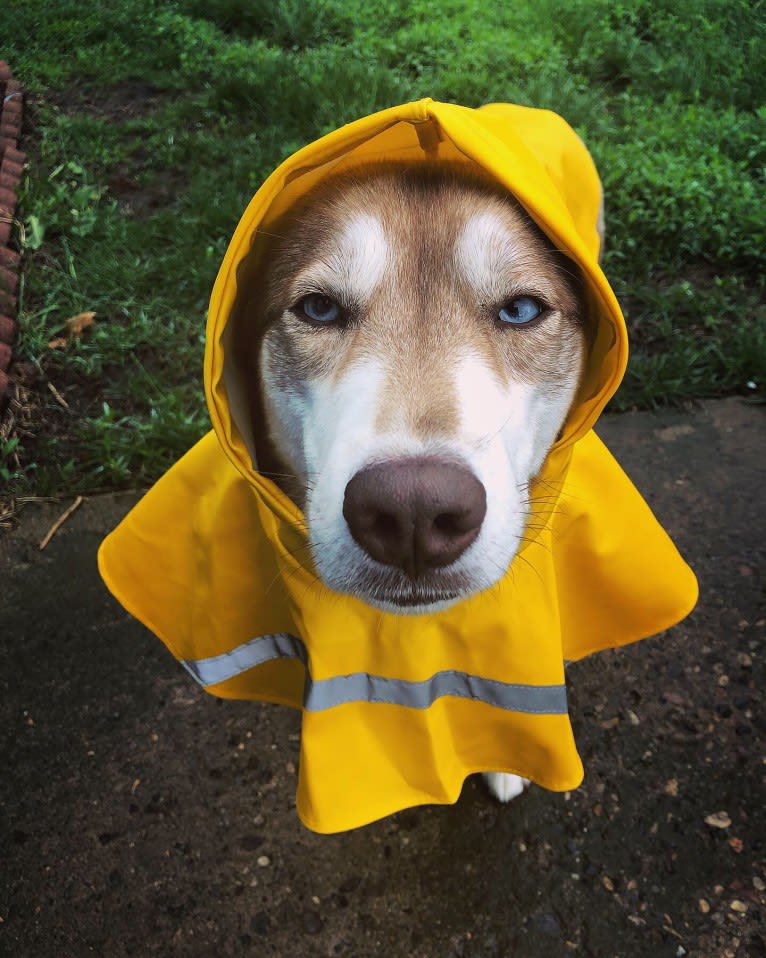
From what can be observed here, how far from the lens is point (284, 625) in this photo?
7.00 ft

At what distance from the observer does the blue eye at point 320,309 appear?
1.77m

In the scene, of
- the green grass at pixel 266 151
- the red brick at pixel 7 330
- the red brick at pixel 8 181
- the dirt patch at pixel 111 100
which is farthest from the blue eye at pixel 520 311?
the dirt patch at pixel 111 100

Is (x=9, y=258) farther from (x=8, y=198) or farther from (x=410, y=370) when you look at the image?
(x=410, y=370)

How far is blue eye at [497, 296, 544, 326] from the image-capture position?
1781 millimetres

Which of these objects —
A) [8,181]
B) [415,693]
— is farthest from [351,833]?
[8,181]

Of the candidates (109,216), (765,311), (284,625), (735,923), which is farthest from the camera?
(109,216)

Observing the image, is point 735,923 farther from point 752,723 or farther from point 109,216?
point 109,216

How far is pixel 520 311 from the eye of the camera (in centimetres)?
180

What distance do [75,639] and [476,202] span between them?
1.96 m

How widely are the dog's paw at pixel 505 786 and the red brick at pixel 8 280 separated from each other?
329 cm

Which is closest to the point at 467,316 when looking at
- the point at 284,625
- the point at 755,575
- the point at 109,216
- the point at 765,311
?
the point at 284,625

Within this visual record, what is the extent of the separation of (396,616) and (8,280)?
3119 mm

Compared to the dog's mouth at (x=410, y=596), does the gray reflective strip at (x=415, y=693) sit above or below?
below

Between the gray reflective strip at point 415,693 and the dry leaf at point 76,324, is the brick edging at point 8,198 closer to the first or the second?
the dry leaf at point 76,324
